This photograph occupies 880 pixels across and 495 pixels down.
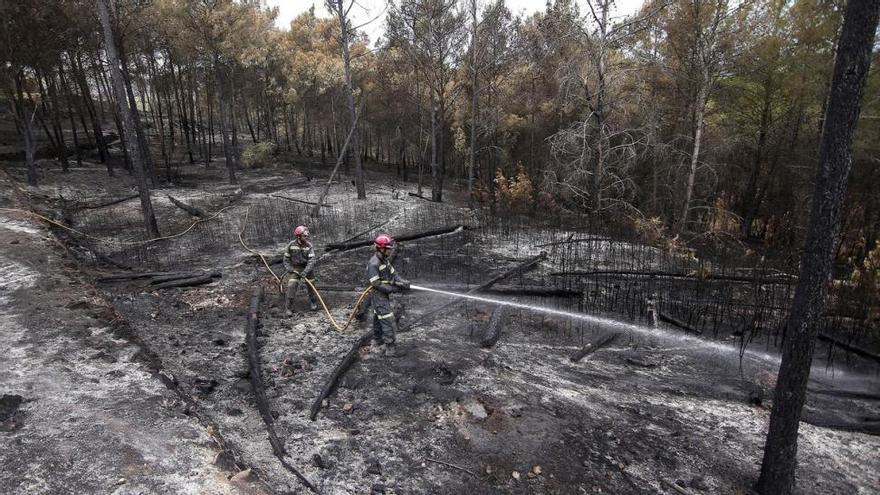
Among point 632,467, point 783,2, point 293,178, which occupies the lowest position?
point 632,467

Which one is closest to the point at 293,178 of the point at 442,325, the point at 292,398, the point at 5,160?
the point at 5,160

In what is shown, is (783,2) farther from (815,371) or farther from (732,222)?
(815,371)

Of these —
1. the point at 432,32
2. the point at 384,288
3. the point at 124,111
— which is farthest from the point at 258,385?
the point at 432,32

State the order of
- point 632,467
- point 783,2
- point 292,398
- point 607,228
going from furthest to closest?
point 607,228 → point 783,2 → point 292,398 → point 632,467

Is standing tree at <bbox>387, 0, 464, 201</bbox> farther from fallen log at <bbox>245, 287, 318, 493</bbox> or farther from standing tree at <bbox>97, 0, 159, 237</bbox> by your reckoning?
fallen log at <bbox>245, 287, 318, 493</bbox>

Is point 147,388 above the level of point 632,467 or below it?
above

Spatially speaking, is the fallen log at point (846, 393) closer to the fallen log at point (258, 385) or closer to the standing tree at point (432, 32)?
the fallen log at point (258, 385)

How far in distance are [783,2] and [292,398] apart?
19896 millimetres

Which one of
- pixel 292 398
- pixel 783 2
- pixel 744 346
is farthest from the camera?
pixel 783 2

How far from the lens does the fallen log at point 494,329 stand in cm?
799

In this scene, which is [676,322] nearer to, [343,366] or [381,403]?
[381,403]

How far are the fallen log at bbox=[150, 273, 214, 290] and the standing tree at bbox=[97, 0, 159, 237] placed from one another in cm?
461

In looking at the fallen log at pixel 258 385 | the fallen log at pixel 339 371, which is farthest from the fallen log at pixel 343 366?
the fallen log at pixel 258 385

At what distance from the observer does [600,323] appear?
930 centimetres
